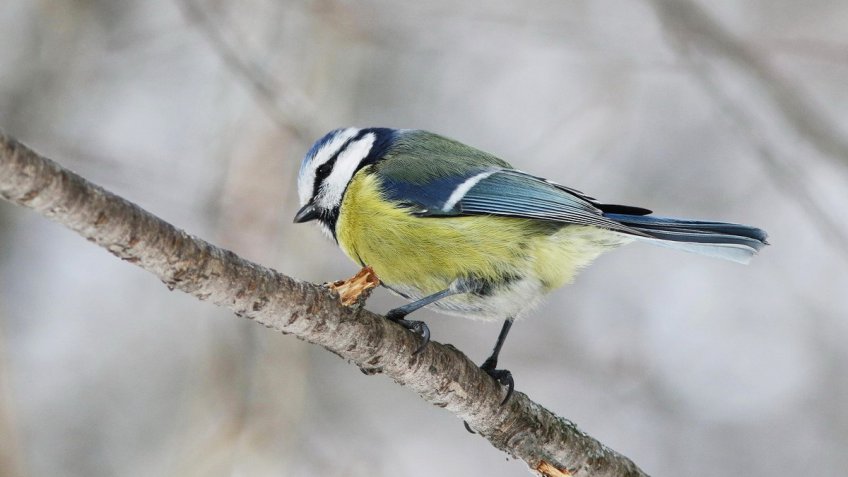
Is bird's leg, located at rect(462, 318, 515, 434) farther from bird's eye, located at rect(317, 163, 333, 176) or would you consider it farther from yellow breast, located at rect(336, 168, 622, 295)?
bird's eye, located at rect(317, 163, 333, 176)

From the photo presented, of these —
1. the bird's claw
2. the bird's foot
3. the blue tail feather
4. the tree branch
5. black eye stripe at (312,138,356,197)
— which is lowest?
the tree branch

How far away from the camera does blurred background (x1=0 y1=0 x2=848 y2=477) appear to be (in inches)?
123

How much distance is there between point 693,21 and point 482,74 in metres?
2.40

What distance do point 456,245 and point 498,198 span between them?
225 millimetres

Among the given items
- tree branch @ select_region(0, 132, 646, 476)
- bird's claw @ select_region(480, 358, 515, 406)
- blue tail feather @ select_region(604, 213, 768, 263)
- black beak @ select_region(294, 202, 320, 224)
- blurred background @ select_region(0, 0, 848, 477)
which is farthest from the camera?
blurred background @ select_region(0, 0, 848, 477)

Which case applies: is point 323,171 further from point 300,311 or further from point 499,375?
point 300,311

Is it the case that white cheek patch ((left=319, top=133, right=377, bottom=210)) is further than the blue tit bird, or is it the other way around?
white cheek patch ((left=319, top=133, right=377, bottom=210))

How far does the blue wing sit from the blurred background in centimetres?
64

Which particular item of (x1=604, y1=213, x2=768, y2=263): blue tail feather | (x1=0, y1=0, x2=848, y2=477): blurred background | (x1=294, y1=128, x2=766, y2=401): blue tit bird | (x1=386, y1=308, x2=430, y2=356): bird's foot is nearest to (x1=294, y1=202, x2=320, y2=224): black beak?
(x1=294, y1=128, x2=766, y2=401): blue tit bird

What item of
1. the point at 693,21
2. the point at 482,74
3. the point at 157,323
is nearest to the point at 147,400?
the point at 157,323

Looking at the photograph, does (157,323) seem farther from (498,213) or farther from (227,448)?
(498,213)

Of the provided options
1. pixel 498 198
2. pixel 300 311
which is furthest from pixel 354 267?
pixel 300 311

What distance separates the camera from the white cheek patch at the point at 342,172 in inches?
101

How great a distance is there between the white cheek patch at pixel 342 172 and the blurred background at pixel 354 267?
0.28 meters
